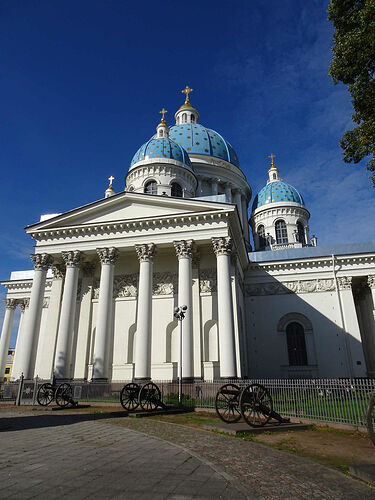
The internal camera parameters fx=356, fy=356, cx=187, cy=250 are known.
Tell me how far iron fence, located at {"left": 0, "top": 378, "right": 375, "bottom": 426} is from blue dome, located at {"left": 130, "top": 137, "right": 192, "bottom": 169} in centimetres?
1871

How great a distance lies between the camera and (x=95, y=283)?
24938 mm

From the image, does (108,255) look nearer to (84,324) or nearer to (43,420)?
(84,324)

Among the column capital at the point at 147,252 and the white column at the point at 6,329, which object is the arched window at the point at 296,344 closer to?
the column capital at the point at 147,252

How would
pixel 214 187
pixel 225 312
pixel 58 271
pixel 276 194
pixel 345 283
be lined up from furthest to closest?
pixel 276 194 → pixel 214 187 → pixel 345 283 → pixel 58 271 → pixel 225 312

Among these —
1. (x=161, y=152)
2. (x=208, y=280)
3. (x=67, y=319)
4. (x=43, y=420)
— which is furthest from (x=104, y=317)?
(x=161, y=152)

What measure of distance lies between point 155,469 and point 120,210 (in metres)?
19.1

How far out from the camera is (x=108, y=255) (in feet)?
72.4

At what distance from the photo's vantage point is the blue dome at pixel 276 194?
38.6 meters

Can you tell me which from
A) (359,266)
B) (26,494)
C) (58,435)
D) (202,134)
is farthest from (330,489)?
(202,134)

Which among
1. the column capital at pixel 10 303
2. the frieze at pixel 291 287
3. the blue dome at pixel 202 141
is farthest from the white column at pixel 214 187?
the column capital at pixel 10 303

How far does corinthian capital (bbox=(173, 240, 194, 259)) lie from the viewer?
20748 millimetres

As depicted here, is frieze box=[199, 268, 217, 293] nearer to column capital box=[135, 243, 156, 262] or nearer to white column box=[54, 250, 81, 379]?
column capital box=[135, 243, 156, 262]

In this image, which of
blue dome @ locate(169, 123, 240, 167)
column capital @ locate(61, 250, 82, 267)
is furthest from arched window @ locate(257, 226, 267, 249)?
column capital @ locate(61, 250, 82, 267)

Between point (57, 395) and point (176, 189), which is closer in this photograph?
point (57, 395)
